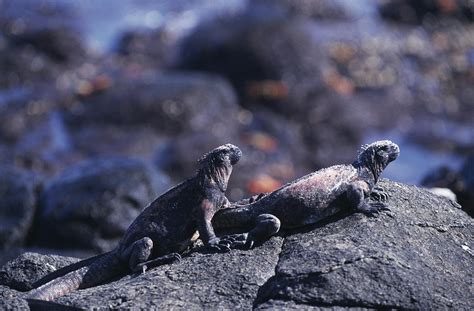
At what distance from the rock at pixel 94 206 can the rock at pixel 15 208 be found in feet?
0.62

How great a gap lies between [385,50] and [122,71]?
8.29 meters

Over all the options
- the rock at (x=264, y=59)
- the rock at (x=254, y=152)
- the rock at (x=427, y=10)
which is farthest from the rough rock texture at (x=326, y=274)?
the rock at (x=427, y=10)

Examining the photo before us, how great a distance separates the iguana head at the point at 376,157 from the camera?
23.4 feet

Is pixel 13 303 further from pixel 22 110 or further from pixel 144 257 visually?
pixel 22 110

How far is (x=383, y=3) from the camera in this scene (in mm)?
28969

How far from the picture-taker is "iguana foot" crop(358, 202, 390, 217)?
6660 mm

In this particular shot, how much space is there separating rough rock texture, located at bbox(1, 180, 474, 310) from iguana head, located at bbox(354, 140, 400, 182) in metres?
0.54

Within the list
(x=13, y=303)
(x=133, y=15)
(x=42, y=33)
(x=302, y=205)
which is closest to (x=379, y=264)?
(x=302, y=205)

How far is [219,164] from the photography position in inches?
271

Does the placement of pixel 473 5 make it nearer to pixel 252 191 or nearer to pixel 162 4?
pixel 162 4

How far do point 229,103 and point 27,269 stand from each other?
1250 centimetres

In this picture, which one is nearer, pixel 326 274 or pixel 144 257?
pixel 326 274

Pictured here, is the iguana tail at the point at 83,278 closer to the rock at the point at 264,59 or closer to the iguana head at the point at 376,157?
the iguana head at the point at 376,157

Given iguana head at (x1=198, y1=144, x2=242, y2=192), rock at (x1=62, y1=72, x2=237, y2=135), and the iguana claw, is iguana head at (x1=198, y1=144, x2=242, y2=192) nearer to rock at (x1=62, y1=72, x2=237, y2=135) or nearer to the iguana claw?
the iguana claw
